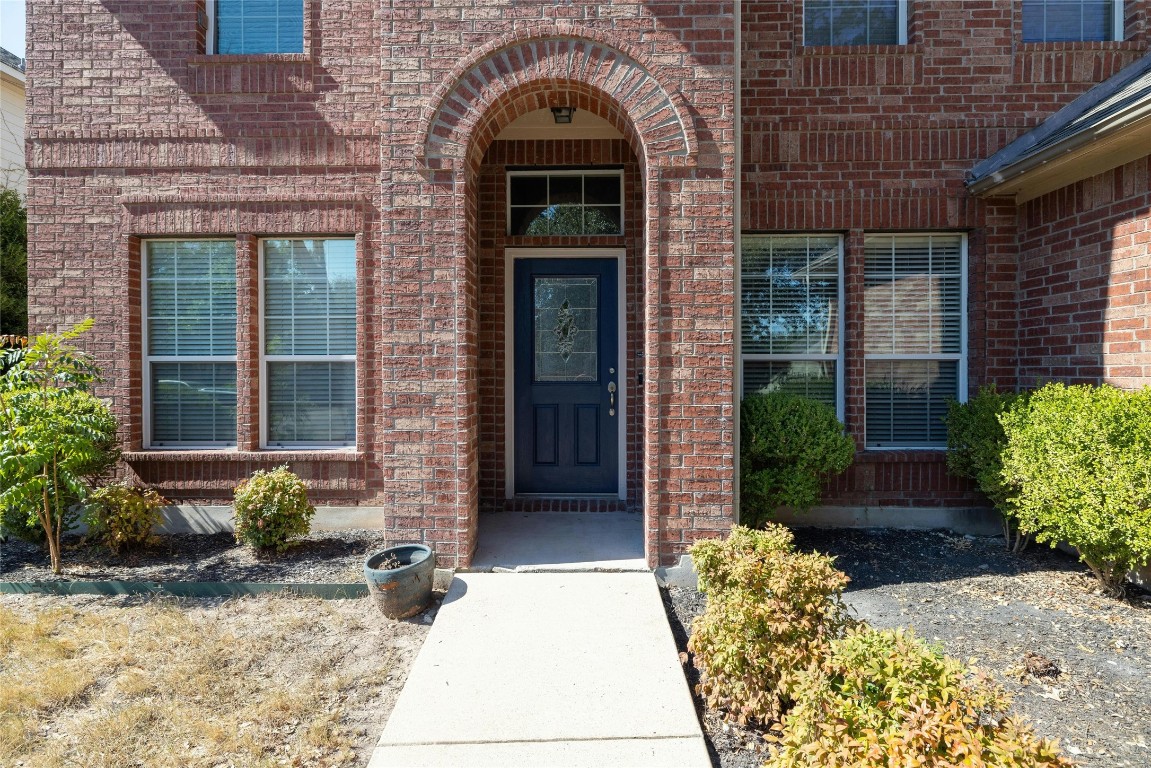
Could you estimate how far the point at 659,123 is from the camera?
4156mm

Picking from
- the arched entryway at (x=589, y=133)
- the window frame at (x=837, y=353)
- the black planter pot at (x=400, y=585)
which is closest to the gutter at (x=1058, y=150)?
the window frame at (x=837, y=353)

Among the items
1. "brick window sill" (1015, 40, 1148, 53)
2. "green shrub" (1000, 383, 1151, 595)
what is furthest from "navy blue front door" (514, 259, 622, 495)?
"brick window sill" (1015, 40, 1148, 53)

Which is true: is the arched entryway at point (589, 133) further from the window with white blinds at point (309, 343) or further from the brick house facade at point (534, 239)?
the window with white blinds at point (309, 343)

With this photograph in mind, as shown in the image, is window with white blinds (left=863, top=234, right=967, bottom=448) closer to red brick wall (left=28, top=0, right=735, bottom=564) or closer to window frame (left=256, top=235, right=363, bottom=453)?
red brick wall (left=28, top=0, right=735, bottom=564)

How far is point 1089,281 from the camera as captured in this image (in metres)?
4.66

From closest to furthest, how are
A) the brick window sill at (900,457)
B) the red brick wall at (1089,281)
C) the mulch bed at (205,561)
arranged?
the red brick wall at (1089,281)
the mulch bed at (205,561)
the brick window sill at (900,457)

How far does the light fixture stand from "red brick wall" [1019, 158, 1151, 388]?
4085 millimetres

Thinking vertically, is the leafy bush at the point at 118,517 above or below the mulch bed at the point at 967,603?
above

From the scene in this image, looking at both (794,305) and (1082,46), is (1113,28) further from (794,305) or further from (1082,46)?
(794,305)

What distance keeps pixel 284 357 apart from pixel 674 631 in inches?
165

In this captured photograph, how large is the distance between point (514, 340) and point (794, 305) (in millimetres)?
2642

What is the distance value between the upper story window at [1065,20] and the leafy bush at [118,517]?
8780mm

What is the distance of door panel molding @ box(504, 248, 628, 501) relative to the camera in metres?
5.58

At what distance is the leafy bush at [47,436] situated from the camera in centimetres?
410
